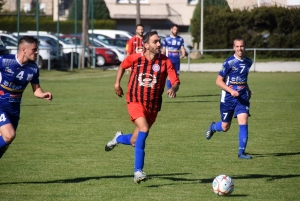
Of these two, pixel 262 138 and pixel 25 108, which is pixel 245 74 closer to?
pixel 262 138

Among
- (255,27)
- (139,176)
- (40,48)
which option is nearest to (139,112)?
(139,176)

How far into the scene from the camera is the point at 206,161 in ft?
30.1

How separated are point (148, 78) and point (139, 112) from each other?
438mm

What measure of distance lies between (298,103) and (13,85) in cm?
1114

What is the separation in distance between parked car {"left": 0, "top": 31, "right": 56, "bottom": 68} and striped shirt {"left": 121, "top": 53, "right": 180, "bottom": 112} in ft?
67.1

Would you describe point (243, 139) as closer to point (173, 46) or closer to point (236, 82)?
point (236, 82)

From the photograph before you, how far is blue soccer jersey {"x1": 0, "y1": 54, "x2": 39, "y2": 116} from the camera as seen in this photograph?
7570 millimetres

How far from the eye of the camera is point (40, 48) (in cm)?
2941

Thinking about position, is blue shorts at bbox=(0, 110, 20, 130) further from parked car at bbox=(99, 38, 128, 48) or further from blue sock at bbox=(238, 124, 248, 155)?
parked car at bbox=(99, 38, 128, 48)

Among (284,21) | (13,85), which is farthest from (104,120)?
(284,21)

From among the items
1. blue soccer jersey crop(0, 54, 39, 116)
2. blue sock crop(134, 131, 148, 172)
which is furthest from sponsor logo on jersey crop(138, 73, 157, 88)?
Answer: blue soccer jersey crop(0, 54, 39, 116)

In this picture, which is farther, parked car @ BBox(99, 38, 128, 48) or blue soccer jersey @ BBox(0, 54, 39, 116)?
parked car @ BBox(99, 38, 128, 48)

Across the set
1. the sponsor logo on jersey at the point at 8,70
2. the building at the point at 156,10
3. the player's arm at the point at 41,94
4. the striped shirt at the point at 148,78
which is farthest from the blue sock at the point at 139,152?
the building at the point at 156,10

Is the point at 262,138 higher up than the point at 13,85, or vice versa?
the point at 13,85
